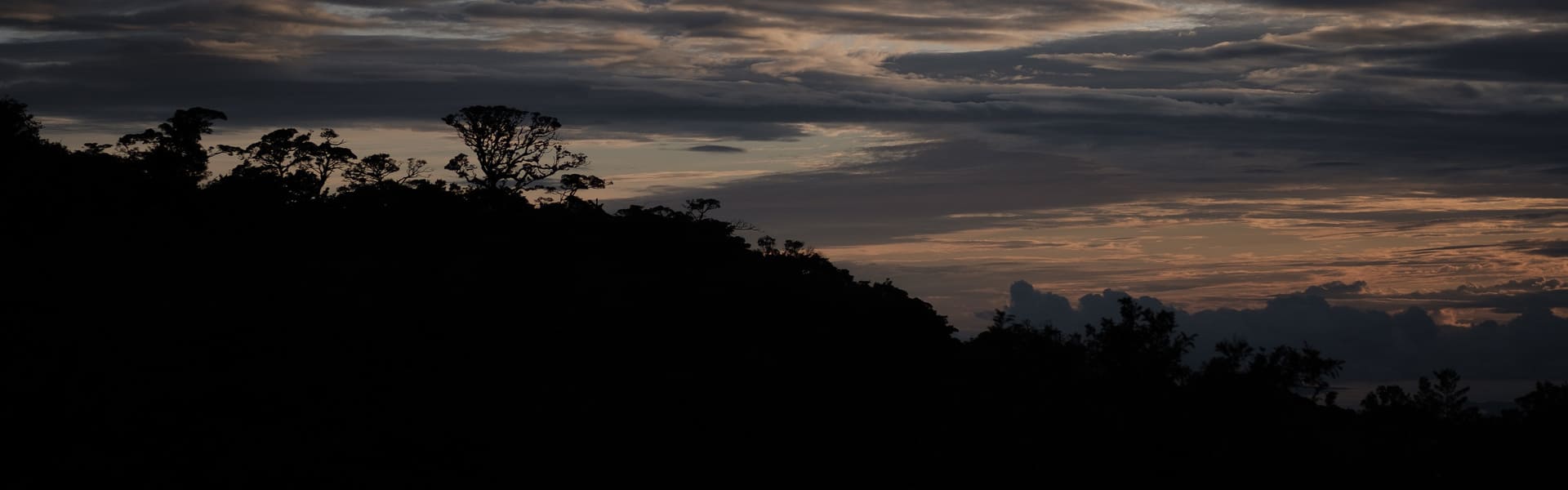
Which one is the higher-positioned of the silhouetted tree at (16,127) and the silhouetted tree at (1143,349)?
the silhouetted tree at (16,127)

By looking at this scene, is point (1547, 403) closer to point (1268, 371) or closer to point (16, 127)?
point (1268, 371)

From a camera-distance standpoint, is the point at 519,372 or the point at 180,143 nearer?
the point at 519,372

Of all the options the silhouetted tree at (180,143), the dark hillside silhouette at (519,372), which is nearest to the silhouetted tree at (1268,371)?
the dark hillside silhouette at (519,372)

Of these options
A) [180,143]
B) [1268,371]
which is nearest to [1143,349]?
[1268,371]

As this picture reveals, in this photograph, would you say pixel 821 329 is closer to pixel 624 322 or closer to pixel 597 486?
pixel 624 322

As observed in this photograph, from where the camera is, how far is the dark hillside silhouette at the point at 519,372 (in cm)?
5644

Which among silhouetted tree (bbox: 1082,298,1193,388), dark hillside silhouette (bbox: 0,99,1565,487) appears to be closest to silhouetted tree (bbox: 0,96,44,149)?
dark hillside silhouette (bbox: 0,99,1565,487)

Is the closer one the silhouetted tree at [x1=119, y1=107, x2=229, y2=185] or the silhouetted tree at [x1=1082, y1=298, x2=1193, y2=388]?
the silhouetted tree at [x1=1082, y1=298, x2=1193, y2=388]

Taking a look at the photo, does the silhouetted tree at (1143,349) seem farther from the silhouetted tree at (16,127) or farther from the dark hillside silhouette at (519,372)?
the silhouetted tree at (16,127)

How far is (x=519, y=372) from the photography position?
227 ft

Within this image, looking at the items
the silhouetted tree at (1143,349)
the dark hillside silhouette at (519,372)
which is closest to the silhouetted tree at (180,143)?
the dark hillside silhouette at (519,372)

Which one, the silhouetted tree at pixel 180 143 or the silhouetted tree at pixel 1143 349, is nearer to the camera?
the silhouetted tree at pixel 1143 349

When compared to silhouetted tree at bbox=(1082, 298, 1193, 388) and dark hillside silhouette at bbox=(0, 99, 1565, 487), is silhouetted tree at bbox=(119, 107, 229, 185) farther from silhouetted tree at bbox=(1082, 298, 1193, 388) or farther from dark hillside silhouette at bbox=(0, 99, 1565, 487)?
silhouetted tree at bbox=(1082, 298, 1193, 388)

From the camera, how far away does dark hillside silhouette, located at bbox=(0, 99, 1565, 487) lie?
56438mm
